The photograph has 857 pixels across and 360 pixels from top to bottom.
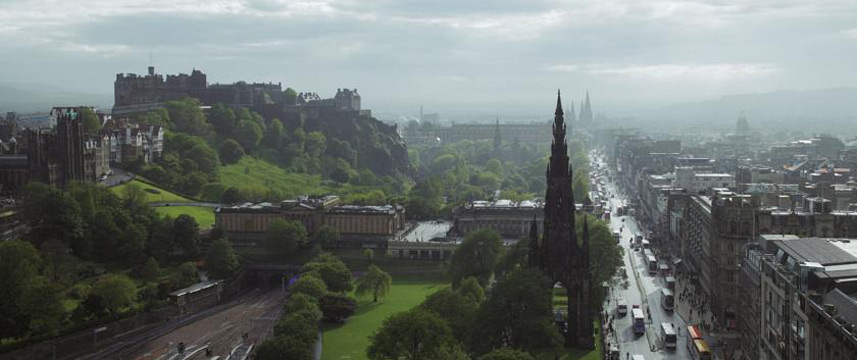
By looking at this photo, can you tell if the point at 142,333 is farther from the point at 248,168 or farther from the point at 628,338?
the point at 248,168

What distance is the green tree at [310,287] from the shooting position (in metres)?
84.4

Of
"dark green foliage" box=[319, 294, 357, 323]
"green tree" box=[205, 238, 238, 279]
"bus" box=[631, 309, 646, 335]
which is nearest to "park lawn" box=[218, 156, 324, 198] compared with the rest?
"green tree" box=[205, 238, 238, 279]

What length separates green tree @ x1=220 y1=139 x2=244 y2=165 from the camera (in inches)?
6491

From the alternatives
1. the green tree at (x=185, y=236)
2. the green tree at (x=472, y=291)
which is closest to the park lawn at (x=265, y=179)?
the green tree at (x=185, y=236)

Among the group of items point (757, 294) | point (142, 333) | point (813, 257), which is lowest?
point (142, 333)

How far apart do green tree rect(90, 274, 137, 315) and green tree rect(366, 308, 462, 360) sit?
1325 inches

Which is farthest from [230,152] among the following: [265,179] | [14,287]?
[14,287]

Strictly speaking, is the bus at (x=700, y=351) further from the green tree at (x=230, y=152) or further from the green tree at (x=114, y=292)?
the green tree at (x=230, y=152)

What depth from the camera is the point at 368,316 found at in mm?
85750

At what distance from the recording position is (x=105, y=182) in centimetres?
12938

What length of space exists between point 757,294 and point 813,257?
1117 cm

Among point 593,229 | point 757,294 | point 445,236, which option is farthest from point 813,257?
point 445,236

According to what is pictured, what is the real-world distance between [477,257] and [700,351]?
101ft

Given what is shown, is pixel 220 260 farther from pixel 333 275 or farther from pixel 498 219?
pixel 498 219
